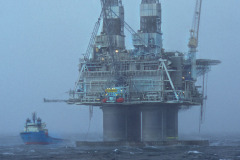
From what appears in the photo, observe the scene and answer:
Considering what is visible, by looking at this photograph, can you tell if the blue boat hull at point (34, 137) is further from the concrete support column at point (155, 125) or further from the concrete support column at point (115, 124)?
the concrete support column at point (155, 125)

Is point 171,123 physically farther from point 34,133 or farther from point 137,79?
point 34,133

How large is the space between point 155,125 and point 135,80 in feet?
18.5

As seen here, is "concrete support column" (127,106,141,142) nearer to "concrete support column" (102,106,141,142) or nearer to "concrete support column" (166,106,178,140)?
"concrete support column" (102,106,141,142)

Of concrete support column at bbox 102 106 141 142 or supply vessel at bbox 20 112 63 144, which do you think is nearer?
concrete support column at bbox 102 106 141 142

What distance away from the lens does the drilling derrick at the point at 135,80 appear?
6406 centimetres

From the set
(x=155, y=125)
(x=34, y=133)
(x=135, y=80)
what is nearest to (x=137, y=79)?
(x=135, y=80)

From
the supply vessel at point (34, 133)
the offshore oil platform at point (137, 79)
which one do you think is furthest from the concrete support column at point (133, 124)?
the supply vessel at point (34, 133)

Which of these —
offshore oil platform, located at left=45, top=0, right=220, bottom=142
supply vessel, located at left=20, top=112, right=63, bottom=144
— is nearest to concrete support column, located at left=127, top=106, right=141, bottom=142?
offshore oil platform, located at left=45, top=0, right=220, bottom=142

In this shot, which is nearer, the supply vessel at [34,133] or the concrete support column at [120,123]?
the concrete support column at [120,123]

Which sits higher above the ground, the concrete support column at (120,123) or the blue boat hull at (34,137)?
the concrete support column at (120,123)

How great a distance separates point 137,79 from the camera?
64938mm

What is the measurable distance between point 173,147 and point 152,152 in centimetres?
628

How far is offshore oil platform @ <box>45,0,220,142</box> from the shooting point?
64.1 metres

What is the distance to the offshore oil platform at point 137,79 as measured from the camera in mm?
64125
